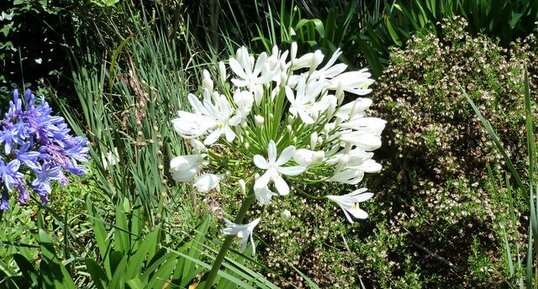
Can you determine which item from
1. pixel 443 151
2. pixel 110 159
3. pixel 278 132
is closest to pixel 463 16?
pixel 443 151

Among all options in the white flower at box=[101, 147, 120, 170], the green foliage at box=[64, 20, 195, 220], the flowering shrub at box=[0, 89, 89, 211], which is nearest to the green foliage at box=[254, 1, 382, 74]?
the green foliage at box=[64, 20, 195, 220]

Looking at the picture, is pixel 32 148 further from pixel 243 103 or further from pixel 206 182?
pixel 243 103

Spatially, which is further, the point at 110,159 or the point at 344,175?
the point at 110,159

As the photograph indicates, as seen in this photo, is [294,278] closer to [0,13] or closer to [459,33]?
[459,33]

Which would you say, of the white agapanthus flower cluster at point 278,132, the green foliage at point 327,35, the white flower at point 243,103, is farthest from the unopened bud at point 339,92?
the green foliage at point 327,35

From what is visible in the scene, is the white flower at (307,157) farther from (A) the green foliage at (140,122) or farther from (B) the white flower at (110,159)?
(B) the white flower at (110,159)

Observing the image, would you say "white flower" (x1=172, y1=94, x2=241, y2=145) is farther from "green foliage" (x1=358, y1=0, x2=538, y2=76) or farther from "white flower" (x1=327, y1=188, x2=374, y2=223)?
"green foliage" (x1=358, y1=0, x2=538, y2=76)
